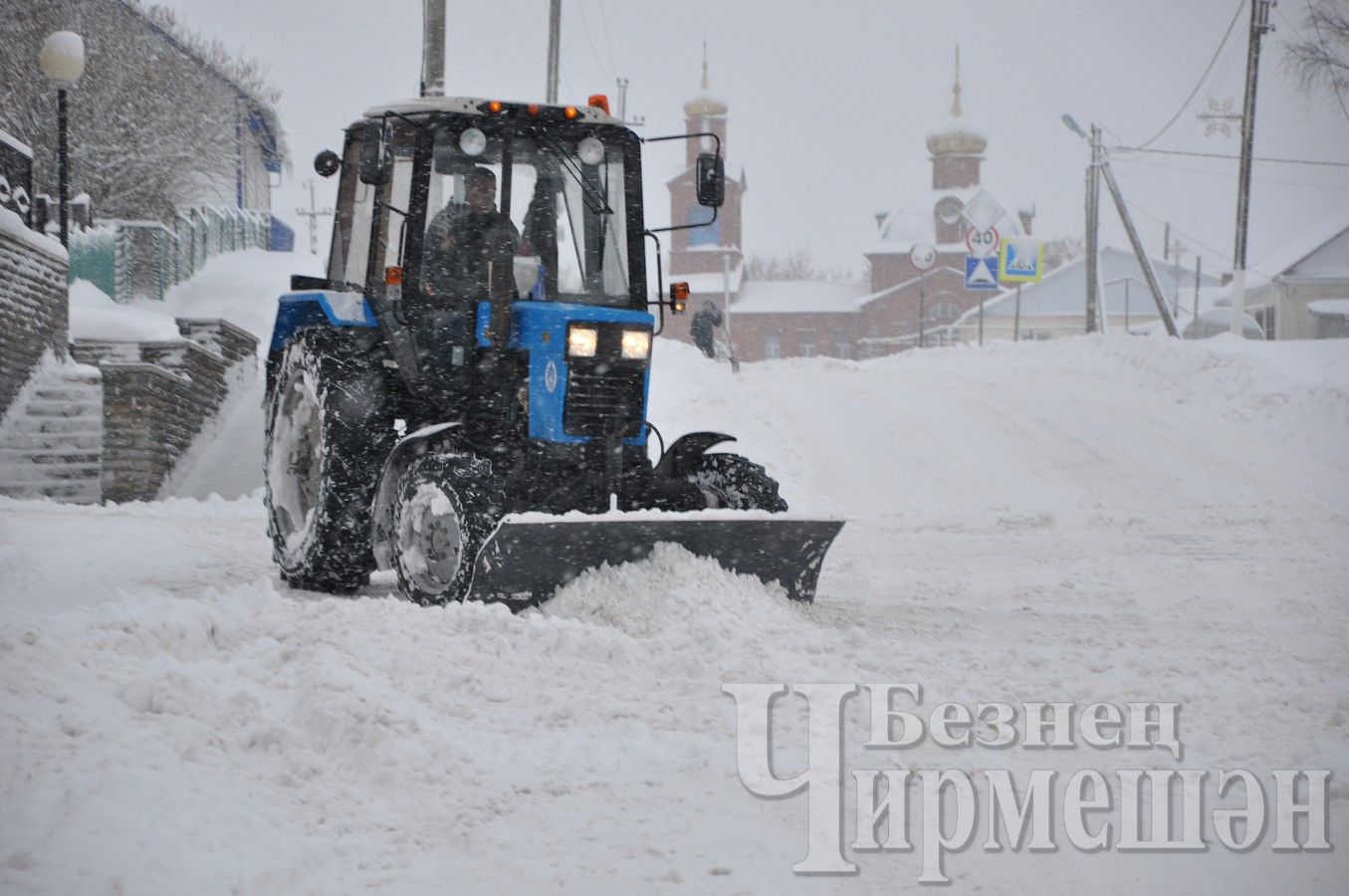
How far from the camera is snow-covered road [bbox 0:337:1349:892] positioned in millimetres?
3846

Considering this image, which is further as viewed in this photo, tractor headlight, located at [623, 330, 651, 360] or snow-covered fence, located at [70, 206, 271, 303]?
snow-covered fence, located at [70, 206, 271, 303]

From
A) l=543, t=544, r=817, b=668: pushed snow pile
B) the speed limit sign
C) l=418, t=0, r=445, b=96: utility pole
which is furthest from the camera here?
the speed limit sign

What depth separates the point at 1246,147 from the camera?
28734 mm

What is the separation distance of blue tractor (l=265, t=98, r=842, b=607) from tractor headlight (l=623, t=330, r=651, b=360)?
0.01 m

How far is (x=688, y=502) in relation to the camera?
784 centimetres

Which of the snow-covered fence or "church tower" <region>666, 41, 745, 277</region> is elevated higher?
"church tower" <region>666, 41, 745, 277</region>

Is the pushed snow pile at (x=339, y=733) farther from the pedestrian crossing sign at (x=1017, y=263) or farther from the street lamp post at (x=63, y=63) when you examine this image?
the pedestrian crossing sign at (x=1017, y=263)

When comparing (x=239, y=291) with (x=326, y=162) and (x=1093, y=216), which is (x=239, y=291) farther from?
(x=1093, y=216)

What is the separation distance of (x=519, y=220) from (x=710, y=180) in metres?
1.04

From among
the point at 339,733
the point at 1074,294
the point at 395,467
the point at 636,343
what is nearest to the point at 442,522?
the point at 395,467

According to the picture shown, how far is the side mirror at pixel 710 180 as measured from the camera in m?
7.48

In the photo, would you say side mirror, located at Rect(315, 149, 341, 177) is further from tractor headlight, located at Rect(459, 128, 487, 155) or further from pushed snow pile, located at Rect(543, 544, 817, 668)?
pushed snow pile, located at Rect(543, 544, 817, 668)

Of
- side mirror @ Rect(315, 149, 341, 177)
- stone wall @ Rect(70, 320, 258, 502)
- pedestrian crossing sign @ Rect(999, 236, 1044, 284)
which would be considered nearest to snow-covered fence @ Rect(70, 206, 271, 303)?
stone wall @ Rect(70, 320, 258, 502)

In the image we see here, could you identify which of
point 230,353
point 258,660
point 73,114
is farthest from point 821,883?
point 73,114
